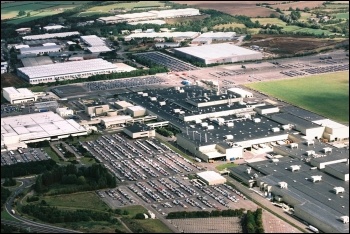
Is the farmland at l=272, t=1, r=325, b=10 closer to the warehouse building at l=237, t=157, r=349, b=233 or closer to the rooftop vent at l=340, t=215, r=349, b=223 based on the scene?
the warehouse building at l=237, t=157, r=349, b=233

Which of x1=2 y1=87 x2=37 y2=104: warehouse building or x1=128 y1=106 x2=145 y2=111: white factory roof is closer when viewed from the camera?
x1=128 y1=106 x2=145 y2=111: white factory roof

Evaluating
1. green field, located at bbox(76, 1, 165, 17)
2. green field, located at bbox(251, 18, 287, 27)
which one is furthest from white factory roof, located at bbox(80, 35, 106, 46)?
green field, located at bbox(251, 18, 287, 27)

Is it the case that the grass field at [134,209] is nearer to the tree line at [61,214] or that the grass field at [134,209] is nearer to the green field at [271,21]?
the tree line at [61,214]

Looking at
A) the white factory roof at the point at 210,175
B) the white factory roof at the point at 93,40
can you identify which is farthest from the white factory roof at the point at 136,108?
the white factory roof at the point at 93,40

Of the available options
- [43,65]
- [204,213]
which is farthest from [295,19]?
[204,213]

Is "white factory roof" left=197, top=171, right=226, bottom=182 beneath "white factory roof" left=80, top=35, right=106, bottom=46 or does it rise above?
above

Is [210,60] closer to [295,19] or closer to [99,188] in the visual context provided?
[295,19]

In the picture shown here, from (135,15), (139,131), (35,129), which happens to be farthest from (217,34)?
(35,129)
